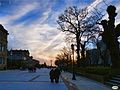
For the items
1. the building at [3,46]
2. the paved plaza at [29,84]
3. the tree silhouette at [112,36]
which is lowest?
the paved plaza at [29,84]

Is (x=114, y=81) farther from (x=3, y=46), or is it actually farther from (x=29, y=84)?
(x=3, y=46)

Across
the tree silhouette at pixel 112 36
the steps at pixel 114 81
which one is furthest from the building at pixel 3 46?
the steps at pixel 114 81

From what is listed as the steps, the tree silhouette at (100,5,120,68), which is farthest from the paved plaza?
the tree silhouette at (100,5,120,68)

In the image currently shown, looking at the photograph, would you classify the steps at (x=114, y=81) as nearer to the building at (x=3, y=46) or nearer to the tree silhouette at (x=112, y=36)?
the tree silhouette at (x=112, y=36)

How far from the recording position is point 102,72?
35906mm

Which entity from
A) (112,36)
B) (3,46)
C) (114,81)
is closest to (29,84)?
(114,81)

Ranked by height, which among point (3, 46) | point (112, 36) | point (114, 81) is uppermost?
point (3, 46)

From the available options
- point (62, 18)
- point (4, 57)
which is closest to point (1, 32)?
point (4, 57)

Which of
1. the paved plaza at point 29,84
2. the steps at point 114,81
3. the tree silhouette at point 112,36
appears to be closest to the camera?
the paved plaza at point 29,84

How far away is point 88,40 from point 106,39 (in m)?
36.8

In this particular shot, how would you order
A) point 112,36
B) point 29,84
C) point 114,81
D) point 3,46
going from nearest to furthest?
point 114,81 → point 29,84 → point 112,36 → point 3,46

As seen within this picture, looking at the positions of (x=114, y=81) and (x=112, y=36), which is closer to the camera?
(x=114, y=81)

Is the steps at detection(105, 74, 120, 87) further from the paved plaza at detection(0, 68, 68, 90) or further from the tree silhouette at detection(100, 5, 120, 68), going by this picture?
the tree silhouette at detection(100, 5, 120, 68)

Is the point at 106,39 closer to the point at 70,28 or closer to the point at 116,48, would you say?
the point at 116,48
